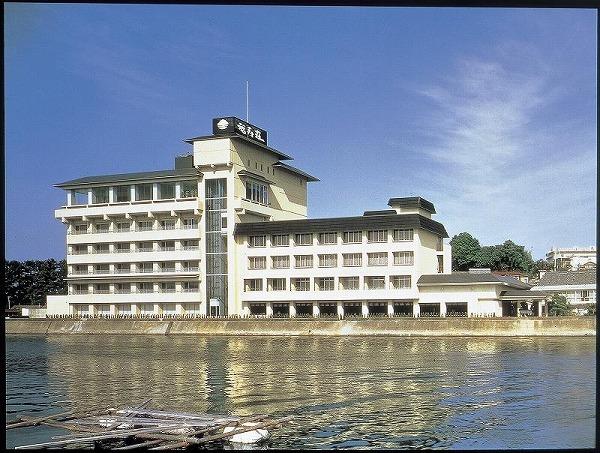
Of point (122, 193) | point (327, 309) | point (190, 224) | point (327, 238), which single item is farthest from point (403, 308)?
point (122, 193)

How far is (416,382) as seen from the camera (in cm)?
1917

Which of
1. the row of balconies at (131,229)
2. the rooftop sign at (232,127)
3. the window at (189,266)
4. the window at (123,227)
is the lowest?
the window at (189,266)

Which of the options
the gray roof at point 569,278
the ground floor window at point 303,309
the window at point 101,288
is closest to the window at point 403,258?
the ground floor window at point 303,309

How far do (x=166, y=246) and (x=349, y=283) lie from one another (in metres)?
14.8

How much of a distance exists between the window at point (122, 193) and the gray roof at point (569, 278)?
33484mm

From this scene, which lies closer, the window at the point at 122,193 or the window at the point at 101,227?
the window at the point at 122,193

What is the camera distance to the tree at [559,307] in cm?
4359

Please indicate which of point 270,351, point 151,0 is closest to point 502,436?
point 151,0

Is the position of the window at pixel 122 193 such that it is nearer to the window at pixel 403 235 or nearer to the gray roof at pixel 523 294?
the window at pixel 403 235

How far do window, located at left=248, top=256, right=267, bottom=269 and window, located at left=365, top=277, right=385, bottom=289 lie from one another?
761cm

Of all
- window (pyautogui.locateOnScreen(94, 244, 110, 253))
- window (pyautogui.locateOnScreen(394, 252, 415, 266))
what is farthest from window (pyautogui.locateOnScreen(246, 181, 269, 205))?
window (pyautogui.locateOnScreen(94, 244, 110, 253))

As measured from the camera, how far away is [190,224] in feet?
167

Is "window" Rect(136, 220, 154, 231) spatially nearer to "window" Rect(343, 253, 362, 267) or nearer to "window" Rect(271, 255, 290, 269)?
"window" Rect(271, 255, 290, 269)

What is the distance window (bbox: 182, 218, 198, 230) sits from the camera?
50438mm
